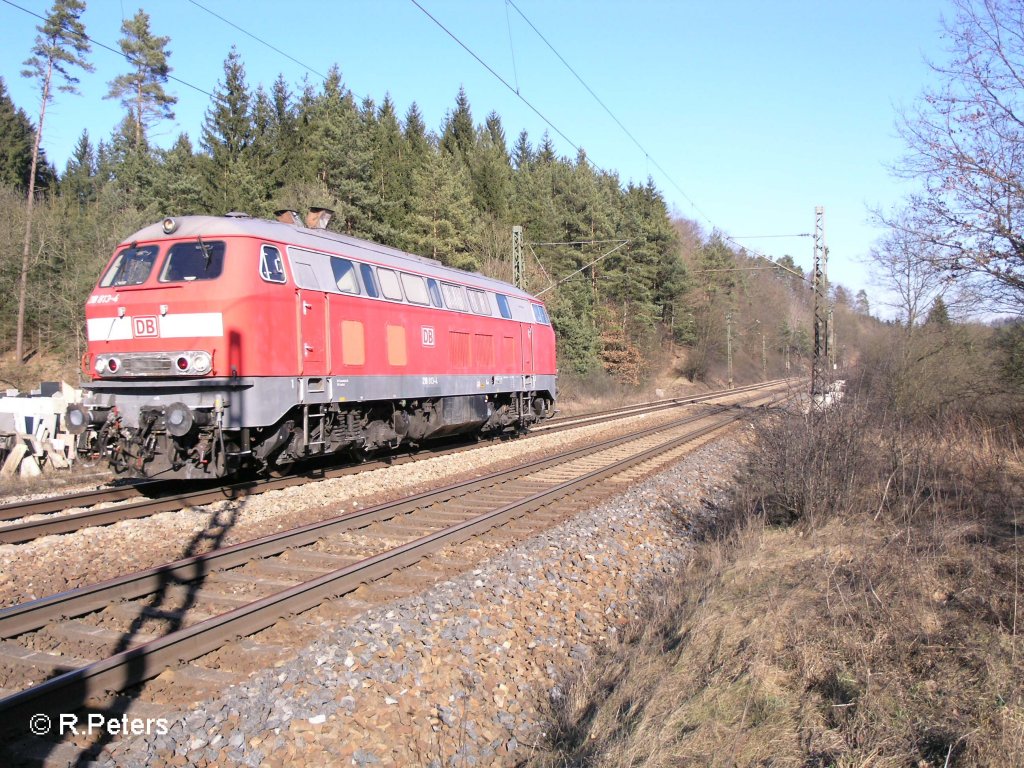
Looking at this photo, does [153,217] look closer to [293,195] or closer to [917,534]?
[293,195]

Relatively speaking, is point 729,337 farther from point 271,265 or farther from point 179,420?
point 179,420

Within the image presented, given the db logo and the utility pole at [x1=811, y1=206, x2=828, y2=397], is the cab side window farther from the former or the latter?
the utility pole at [x1=811, y1=206, x2=828, y2=397]

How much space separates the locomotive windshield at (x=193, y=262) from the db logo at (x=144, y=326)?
558mm

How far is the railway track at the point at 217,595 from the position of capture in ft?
14.2

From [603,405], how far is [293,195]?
59.4 feet

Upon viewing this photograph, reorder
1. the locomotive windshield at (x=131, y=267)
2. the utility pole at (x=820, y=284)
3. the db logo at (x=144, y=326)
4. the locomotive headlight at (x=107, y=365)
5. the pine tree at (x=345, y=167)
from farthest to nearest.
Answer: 1. the pine tree at (x=345, y=167)
2. the utility pole at (x=820, y=284)
3. the locomotive windshield at (x=131, y=267)
4. the locomotive headlight at (x=107, y=365)
5. the db logo at (x=144, y=326)

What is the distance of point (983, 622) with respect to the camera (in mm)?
4992

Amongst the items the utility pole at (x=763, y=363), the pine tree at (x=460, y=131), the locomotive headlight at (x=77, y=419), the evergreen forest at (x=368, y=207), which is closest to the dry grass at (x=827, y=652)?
the locomotive headlight at (x=77, y=419)

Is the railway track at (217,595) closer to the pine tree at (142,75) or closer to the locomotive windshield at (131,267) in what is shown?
the locomotive windshield at (131,267)

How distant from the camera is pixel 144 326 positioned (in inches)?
386

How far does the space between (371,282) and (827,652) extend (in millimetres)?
9356

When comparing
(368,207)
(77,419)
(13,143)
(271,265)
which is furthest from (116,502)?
(13,143)

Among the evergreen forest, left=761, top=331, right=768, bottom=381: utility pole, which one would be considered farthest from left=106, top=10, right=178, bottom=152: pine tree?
left=761, top=331, right=768, bottom=381: utility pole

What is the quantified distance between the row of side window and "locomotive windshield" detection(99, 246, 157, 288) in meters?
1.63
